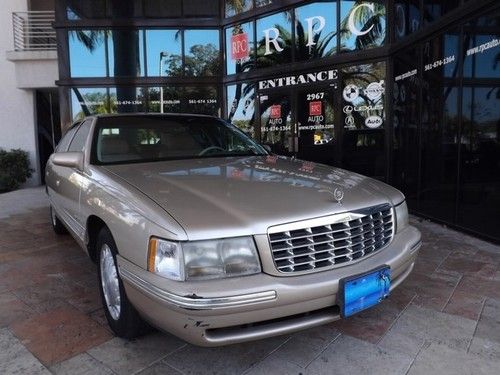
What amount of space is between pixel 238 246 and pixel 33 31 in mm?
13169

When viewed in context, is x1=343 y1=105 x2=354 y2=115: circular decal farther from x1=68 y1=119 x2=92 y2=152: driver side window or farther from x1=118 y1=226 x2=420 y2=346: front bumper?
x1=118 y1=226 x2=420 y2=346: front bumper

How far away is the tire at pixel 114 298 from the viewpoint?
8.86ft

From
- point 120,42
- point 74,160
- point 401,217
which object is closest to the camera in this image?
point 401,217

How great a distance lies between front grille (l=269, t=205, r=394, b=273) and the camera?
7.67ft

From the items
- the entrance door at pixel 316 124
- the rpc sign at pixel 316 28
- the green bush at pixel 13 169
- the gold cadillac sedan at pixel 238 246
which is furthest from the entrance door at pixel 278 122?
the green bush at pixel 13 169

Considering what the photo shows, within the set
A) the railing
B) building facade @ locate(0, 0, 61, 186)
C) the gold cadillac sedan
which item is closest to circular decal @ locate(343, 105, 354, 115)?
the gold cadillac sedan

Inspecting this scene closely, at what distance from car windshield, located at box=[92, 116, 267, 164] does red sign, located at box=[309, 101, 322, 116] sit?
475 cm

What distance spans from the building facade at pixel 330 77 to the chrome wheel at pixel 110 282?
429 centimetres

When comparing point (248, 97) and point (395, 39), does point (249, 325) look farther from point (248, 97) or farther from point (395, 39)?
point (248, 97)

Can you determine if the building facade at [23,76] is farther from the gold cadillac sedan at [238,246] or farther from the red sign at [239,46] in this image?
the gold cadillac sedan at [238,246]

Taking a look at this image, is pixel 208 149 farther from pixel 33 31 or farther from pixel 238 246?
pixel 33 31

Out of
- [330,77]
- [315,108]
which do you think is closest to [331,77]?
[330,77]

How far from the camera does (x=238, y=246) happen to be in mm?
2264

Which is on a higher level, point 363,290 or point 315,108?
point 315,108
